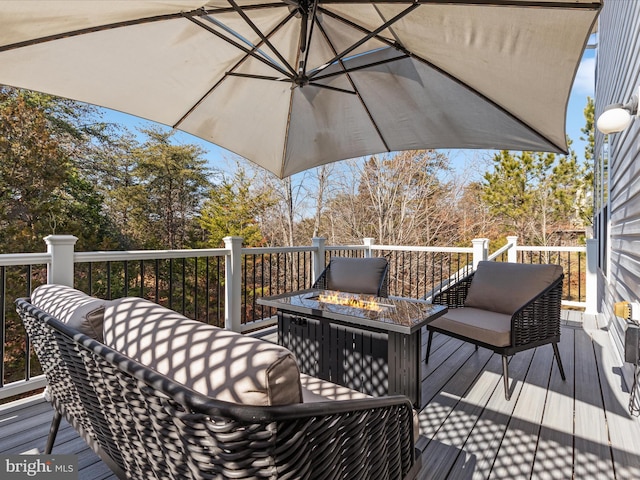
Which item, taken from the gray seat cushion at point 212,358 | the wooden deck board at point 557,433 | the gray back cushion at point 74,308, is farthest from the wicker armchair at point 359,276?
the gray seat cushion at point 212,358

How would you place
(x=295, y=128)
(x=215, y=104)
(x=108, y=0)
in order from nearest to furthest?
1. (x=108, y=0)
2. (x=215, y=104)
3. (x=295, y=128)

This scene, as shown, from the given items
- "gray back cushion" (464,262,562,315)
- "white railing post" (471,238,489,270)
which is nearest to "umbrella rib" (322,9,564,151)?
"gray back cushion" (464,262,562,315)

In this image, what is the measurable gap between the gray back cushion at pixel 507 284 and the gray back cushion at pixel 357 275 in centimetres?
96

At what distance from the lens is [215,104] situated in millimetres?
3135

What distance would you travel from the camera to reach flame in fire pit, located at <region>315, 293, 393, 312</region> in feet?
8.53

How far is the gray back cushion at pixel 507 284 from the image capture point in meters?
2.98

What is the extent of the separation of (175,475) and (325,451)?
0.41 metres

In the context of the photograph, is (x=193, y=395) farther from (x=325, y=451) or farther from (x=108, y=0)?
(x=108, y=0)

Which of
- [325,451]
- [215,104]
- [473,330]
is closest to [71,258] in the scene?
[215,104]

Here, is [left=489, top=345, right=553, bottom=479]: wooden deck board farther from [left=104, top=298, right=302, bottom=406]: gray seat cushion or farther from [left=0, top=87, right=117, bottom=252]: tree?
[left=0, top=87, right=117, bottom=252]: tree

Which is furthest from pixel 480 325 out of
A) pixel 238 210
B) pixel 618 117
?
pixel 238 210

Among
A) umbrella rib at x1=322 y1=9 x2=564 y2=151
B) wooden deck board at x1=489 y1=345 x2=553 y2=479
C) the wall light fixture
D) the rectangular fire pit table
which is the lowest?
wooden deck board at x1=489 y1=345 x2=553 y2=479

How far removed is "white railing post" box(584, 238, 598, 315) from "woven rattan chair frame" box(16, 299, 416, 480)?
508 centimetres

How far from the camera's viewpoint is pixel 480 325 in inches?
107
